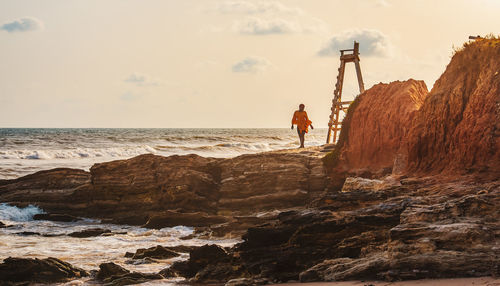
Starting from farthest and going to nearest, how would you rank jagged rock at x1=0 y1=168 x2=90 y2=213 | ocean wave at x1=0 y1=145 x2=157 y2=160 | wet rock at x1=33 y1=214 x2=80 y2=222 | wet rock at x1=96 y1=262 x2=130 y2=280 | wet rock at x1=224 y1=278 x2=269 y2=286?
ocean wave at x1=0 y1=145 x2=157 y2=160
jagged rock at x1=0 y1=168 x2=90 y2=213
wet rock at x1=33 y1=214 x2=80 y2=222
wet rock at x1=96 y1=262 x2=130 y2=280
wet rock at x1=224 y1=278 x2=269 y2=286

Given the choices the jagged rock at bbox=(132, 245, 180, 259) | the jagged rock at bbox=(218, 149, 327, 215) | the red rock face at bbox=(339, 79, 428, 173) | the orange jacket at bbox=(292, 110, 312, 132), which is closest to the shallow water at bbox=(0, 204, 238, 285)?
the jagged rock at bbox=(132, 245, 180, 259)

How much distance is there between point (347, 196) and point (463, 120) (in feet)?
10.3

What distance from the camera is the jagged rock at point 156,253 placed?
11.9 meters

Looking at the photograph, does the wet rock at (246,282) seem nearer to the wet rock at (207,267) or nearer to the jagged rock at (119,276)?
the wet rock at (207,267)

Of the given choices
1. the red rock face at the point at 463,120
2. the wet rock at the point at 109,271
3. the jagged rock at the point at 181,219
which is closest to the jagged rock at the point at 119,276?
the wet rock at the point at 109,271

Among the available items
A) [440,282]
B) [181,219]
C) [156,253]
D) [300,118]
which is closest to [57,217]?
[181,219]

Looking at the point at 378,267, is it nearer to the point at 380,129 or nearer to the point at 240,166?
the point at 380,129

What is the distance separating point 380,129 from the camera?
1633 centimetres

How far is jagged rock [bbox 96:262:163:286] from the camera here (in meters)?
9.89

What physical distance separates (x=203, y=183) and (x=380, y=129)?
5702 millimetres

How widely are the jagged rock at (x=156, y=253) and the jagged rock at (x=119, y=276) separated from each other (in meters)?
1.46

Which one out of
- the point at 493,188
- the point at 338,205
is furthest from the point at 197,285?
the point at 493,188

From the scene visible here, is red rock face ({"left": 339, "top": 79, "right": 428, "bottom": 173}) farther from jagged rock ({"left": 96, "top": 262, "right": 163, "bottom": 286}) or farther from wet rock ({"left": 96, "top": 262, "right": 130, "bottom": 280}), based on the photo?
wet rock ({"left": 96, "top": 262, "right": 130, "bottom": 280})

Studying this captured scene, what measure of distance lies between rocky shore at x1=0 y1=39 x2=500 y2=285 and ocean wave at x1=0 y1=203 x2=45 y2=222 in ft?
1.09
